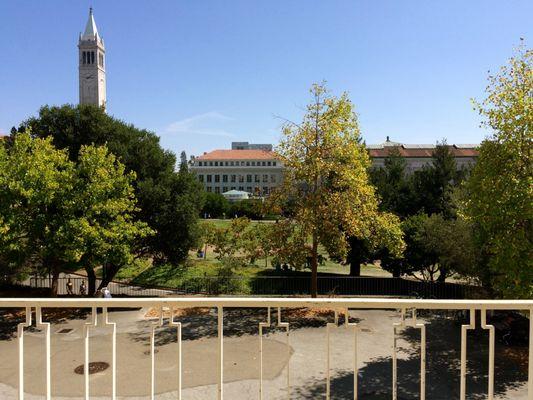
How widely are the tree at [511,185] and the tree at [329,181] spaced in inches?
207

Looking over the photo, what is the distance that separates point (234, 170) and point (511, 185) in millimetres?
112642

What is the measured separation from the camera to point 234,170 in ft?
400

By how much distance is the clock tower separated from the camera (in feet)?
365

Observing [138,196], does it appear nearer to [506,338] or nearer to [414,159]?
[506,338]

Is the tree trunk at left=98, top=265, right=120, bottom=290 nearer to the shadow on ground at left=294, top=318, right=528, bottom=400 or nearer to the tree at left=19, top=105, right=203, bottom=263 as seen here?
the tree at left=19, top=105, right=203, bottom=263

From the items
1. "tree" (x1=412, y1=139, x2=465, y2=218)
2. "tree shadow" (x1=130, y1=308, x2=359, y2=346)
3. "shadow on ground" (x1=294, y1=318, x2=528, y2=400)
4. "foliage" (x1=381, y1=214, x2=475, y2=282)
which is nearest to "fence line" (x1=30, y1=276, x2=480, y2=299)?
"foliage" (x1=381, y1=214, x2=475, y2=282)

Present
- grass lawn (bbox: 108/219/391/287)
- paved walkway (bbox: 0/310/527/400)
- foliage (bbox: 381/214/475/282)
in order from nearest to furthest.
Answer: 1. paved walkway (bbox: 0/310/527/400)
2. foliage (bbox: 381/214/475/282)
3. grass lawn (bbox: 108/219/391/287)

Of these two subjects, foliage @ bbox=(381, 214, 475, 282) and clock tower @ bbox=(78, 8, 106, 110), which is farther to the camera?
clock tower @ bbox=(78, 8, 106, 110)

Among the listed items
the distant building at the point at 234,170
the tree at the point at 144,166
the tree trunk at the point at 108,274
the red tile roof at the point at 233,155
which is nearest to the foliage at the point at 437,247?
the tree at the point at 144,166

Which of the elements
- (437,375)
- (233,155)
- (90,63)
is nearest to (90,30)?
(90,63)

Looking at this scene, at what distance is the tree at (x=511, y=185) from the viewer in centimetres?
1034

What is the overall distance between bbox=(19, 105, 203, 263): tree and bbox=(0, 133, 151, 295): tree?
11.8ft

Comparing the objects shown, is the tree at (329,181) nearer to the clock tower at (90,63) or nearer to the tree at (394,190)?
the tree at (394,190)

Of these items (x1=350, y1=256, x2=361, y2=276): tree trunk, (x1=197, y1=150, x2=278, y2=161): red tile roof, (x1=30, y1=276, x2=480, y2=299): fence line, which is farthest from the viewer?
(x1=197, y1=150, x2=278, y2=161): red tile roof
